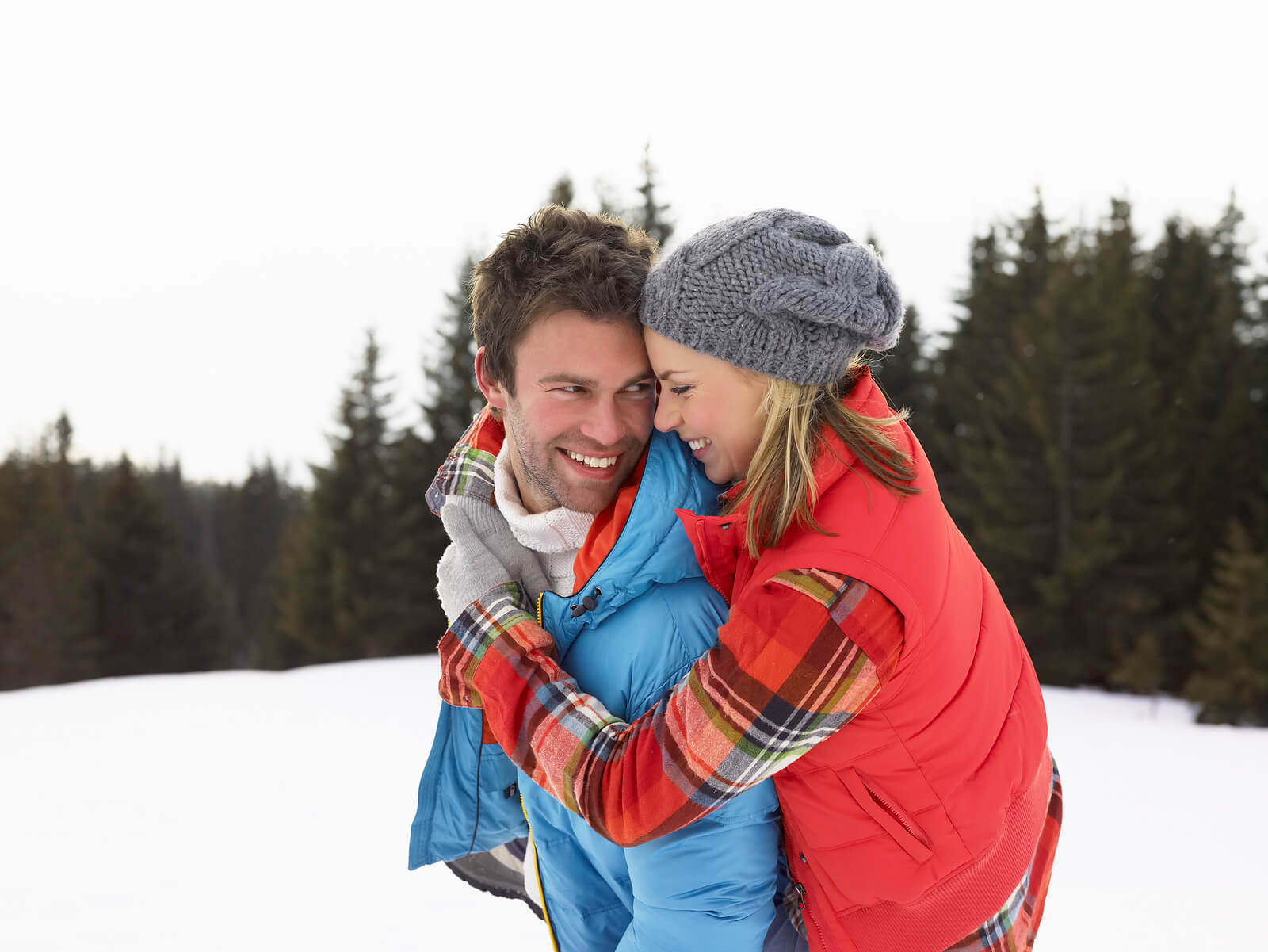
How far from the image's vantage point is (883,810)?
154cm

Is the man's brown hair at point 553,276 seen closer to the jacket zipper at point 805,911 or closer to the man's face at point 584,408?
the man's face at point 584,408

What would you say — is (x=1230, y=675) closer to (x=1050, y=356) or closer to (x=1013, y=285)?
(x=1050, y=356)

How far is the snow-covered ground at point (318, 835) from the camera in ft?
12.1

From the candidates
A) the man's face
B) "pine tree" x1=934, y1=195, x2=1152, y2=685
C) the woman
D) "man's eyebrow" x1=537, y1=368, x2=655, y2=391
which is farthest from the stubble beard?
"pine tree" x1=934, y1=195, x2=1152, y2=685

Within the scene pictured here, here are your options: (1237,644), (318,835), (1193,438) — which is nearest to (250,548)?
(1193,438)

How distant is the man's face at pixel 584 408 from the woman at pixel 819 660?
0.20 metres

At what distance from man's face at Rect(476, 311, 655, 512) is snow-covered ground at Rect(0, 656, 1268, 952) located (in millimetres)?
2337

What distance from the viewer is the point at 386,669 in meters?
9.72

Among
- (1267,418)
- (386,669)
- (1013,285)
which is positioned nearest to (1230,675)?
(1267,418)

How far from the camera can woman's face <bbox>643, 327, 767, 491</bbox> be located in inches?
68.5

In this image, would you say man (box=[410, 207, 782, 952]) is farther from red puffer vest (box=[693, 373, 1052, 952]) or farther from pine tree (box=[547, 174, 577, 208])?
pine tree (box=[547, 174, 577, 208])

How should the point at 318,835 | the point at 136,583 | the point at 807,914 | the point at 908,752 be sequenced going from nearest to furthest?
the point at 908,752
the point at 807,914
the point at 318,835
the point at 136,583

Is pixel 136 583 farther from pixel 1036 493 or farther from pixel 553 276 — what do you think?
pixel 553 276

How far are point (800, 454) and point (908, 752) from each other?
1.75 ft
